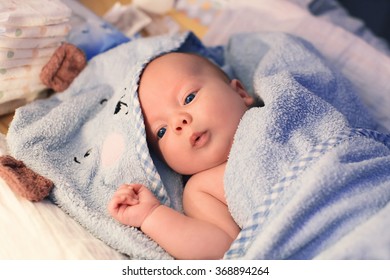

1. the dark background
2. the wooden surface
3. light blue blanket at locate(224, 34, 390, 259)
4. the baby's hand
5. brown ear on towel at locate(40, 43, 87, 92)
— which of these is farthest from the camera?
the dark background

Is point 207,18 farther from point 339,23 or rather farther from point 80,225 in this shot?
point 80,225

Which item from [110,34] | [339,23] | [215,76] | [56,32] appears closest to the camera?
[215,76]

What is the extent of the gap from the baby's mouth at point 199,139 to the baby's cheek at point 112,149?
0.56ft

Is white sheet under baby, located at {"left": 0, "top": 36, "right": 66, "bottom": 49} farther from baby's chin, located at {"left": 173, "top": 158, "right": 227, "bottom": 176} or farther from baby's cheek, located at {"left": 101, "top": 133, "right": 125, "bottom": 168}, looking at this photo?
baby's chin, located at {"left": 173, "top": 158, "right": 227, "bottom": 176}

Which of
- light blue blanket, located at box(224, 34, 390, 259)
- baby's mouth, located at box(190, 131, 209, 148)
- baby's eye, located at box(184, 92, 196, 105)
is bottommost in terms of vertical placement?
baby's mouth, located at box(190, 131, 209, 148)

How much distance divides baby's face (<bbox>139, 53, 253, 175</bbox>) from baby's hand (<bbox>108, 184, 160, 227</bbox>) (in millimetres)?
130

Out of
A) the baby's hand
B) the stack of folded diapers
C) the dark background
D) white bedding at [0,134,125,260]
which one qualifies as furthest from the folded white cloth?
the dark background

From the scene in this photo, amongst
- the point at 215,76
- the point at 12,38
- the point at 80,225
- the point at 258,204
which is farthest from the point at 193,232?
the point at 12,38

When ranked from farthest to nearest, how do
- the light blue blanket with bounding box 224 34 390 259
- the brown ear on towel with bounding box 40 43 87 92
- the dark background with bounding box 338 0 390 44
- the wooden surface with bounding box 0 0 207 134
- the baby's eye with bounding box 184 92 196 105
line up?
the dark background with bounding box 338 0 390 44
the wooden surface with bounding box 0 0 207 134
the brown ear on towel with bounding box 40 43 87 92
the baby's eye with bounding box 184 92 196 105
the light blue blanket with bounding box 224 34 390 259

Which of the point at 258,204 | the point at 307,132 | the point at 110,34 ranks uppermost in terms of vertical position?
the point at 307,132

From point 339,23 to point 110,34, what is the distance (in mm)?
727

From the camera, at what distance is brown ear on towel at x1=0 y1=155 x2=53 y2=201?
958mm

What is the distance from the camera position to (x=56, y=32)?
126 cm

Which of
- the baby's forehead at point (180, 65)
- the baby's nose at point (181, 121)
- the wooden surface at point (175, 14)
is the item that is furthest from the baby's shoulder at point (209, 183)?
the wooden surface at point (175, 14)
